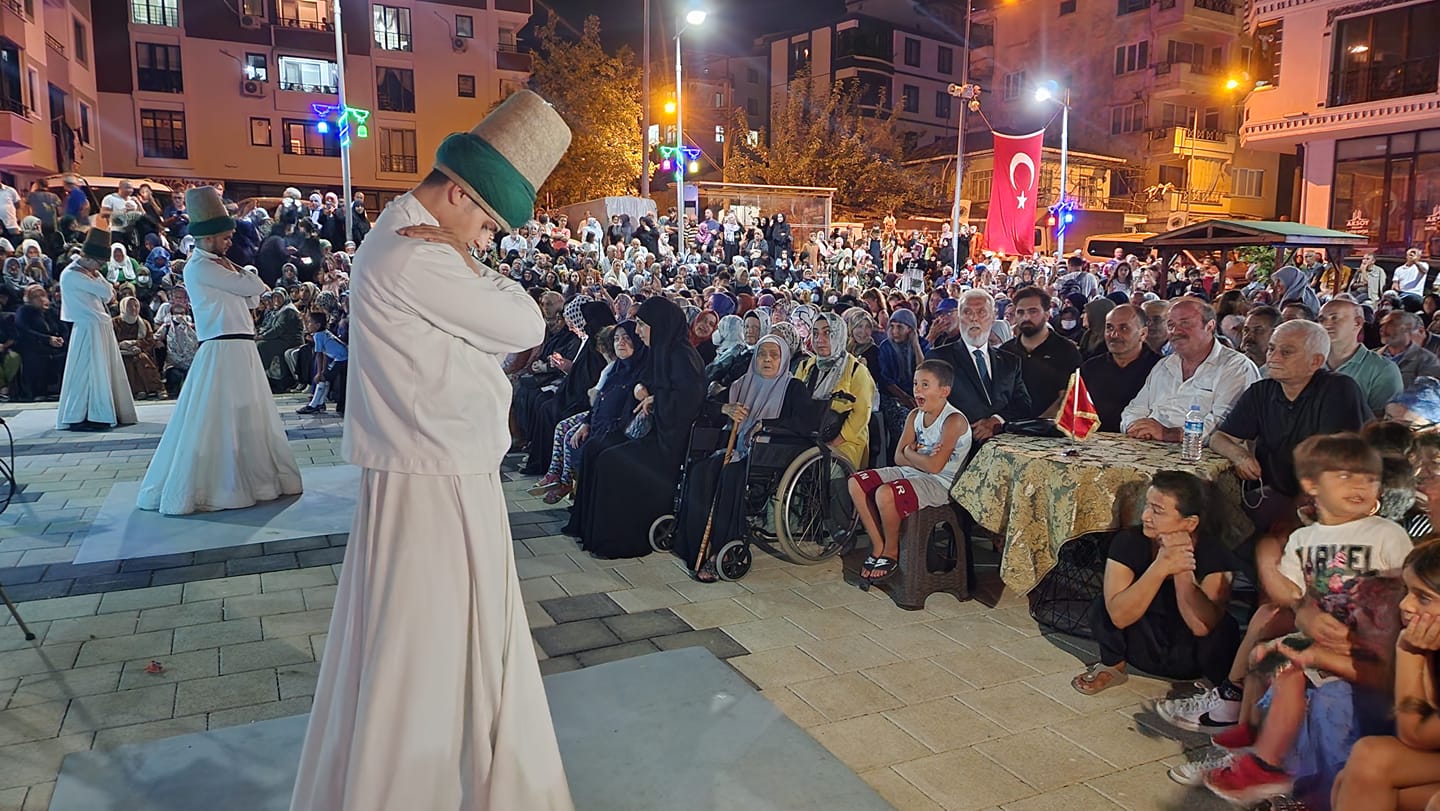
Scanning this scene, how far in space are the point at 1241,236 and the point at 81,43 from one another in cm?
3363

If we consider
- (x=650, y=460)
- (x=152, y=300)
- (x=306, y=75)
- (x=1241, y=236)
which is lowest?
(x=650, y=460)

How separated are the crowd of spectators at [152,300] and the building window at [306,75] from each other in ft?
58.4

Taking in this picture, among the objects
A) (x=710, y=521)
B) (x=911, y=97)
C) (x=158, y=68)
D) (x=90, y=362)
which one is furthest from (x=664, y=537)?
(x=911, y=97)

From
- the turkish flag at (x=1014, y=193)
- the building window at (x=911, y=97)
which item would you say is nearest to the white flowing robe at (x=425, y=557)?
the turkish flag at (x=1014, y=193)

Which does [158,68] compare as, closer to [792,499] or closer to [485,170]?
[792,499]

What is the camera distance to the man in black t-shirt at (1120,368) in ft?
20.4

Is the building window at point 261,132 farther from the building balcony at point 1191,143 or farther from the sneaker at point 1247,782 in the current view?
the sneaker at point 1247,782

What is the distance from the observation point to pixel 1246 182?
36156 mm

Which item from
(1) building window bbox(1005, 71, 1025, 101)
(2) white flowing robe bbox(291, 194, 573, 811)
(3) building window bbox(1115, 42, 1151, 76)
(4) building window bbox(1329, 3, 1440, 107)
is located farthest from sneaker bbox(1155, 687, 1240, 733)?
(1) building window bbox(1005, 71, 1025, 101)

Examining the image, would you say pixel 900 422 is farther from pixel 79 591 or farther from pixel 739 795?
pixel 79 591

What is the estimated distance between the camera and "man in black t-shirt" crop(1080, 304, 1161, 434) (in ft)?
20.4

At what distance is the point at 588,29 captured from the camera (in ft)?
111

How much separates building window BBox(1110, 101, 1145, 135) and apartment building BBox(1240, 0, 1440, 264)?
10742mm

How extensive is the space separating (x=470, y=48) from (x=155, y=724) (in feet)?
122
